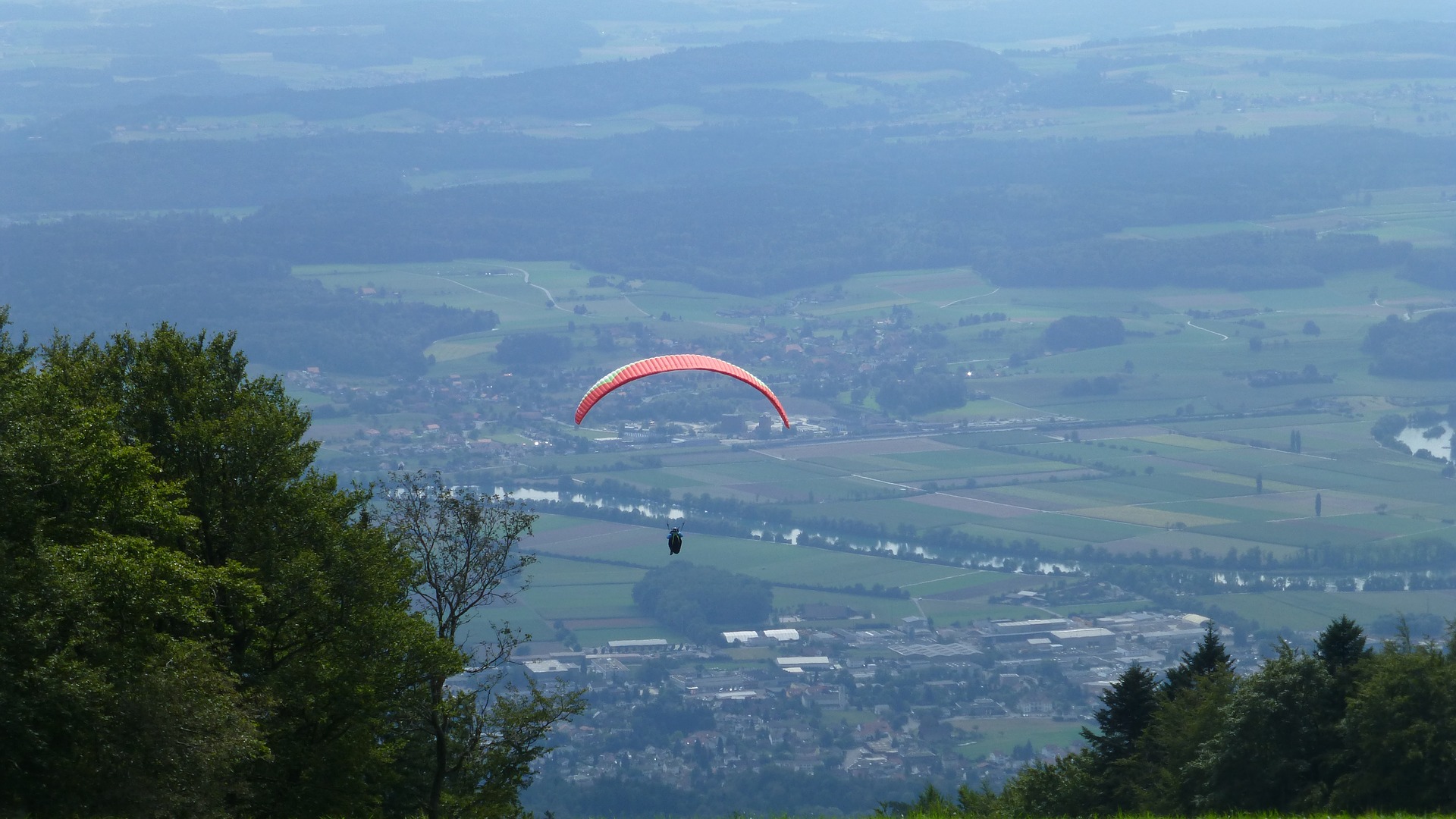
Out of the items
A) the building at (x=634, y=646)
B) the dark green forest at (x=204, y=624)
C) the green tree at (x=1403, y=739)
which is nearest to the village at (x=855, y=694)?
the building at (x=634, y=646)

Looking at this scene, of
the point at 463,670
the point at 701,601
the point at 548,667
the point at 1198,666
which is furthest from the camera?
the point at 701,601

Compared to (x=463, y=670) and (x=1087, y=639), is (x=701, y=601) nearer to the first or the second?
(x=1087, y=639)

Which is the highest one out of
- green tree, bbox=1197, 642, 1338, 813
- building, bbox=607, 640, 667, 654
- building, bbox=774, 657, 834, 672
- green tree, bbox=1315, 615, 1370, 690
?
green tree, bbox=1315, 615, 1370, 690

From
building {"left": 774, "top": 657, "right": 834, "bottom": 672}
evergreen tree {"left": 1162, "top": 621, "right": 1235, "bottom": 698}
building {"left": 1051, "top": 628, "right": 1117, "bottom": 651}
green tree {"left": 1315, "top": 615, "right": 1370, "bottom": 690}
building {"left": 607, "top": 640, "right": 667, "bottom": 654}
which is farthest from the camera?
building {"left": 1051, "top": 628, "right": 1117, "bottom": 651}

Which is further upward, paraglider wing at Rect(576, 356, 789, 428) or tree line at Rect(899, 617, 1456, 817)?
paraglider wing at Rect(576, 356, 789, 428)

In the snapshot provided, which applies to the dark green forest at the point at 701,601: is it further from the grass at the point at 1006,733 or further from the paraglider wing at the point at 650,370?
the paraglider wing at the point at 650,370

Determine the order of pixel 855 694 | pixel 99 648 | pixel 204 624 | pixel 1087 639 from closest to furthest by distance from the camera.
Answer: pixel 99 648
pixel 204 624
pixel 855 694
pixel 1087 639

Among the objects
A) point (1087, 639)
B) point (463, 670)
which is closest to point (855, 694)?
point (1087, 639)

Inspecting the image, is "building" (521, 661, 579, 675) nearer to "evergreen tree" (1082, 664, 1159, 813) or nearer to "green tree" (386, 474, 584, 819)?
"evergreen tree" (1082, 664, 1159, 813)

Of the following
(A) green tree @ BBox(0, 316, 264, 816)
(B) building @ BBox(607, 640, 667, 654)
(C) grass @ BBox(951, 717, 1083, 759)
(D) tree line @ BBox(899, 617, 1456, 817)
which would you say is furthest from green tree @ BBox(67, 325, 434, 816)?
(B) building @ BBox(607, 640, 667, 654)
